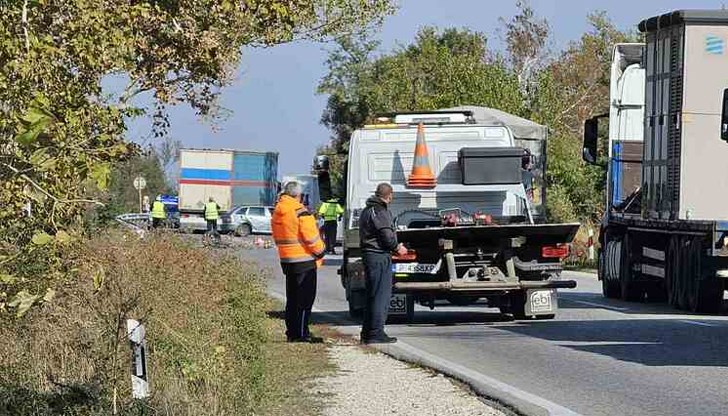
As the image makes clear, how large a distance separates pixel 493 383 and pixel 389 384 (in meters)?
0.88

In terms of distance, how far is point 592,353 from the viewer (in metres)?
14.9

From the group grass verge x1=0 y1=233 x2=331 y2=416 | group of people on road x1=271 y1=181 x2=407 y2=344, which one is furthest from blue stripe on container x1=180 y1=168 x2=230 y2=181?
group of people on road x1=271 y1=181 x2=407 y2=344

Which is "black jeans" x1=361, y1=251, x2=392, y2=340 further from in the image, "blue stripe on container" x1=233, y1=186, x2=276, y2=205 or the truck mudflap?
"blue stripe on container" x1=233, y1=186, x2=276, y2=205

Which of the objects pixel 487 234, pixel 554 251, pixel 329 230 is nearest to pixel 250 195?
pixel 329 230

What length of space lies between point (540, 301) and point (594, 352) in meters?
3.74

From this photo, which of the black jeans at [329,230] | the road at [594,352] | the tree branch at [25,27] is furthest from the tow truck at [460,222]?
the black jeans at [329,230]

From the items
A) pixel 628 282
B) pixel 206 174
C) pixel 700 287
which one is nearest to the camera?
pixel 700 287

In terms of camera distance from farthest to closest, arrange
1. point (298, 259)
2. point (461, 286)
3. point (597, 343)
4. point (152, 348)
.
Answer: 1. point (461, 286)
2. point (298, 259)
3. point (597, 343)
4. point (152, 348)

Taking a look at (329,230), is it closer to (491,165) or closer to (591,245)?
(591,245)

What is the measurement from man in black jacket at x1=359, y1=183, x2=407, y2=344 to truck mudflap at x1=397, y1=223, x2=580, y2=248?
5.47 feet

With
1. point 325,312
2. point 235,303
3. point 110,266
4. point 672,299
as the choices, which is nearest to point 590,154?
point 672,299

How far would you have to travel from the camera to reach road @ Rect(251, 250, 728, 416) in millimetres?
11484

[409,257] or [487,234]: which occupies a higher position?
[487,234]

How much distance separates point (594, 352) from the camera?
1498cm
